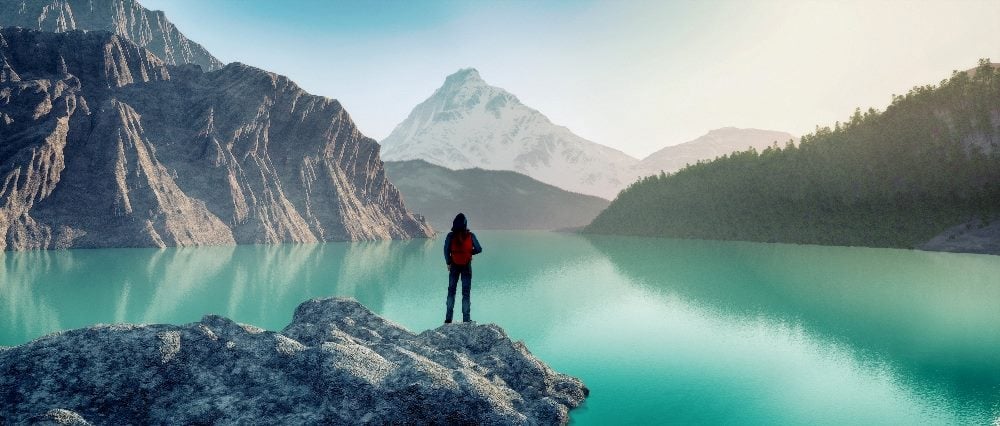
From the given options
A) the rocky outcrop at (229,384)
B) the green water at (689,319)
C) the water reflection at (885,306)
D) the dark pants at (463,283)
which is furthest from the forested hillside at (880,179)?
the rocky outcrop at (229,384)

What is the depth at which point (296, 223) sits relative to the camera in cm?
9819

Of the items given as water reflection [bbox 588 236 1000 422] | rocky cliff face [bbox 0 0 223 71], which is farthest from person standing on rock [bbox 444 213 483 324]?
rocky cliff face [bbox 0 0 223 71]

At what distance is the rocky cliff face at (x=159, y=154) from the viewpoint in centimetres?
6938

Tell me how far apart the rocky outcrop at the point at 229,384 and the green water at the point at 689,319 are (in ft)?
9.72

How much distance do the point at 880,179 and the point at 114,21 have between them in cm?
19875

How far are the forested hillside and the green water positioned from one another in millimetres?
47873

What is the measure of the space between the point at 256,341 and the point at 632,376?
8.43m

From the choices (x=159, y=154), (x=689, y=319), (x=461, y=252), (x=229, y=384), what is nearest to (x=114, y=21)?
(x=159, y=154)

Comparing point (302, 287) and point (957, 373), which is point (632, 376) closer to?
point (957, 373)

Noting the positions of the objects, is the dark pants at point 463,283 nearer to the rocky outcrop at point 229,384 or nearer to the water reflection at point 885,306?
the rocky outcrop at point 229,384

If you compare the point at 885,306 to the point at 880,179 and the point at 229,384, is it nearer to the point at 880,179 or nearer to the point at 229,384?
the point at 229,384

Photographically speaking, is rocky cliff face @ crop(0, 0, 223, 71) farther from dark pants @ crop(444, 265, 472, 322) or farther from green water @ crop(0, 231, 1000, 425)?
dark pants @ crop(444, 265, 472, 322)

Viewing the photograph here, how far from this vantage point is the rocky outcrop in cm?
805

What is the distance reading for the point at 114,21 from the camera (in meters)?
159
